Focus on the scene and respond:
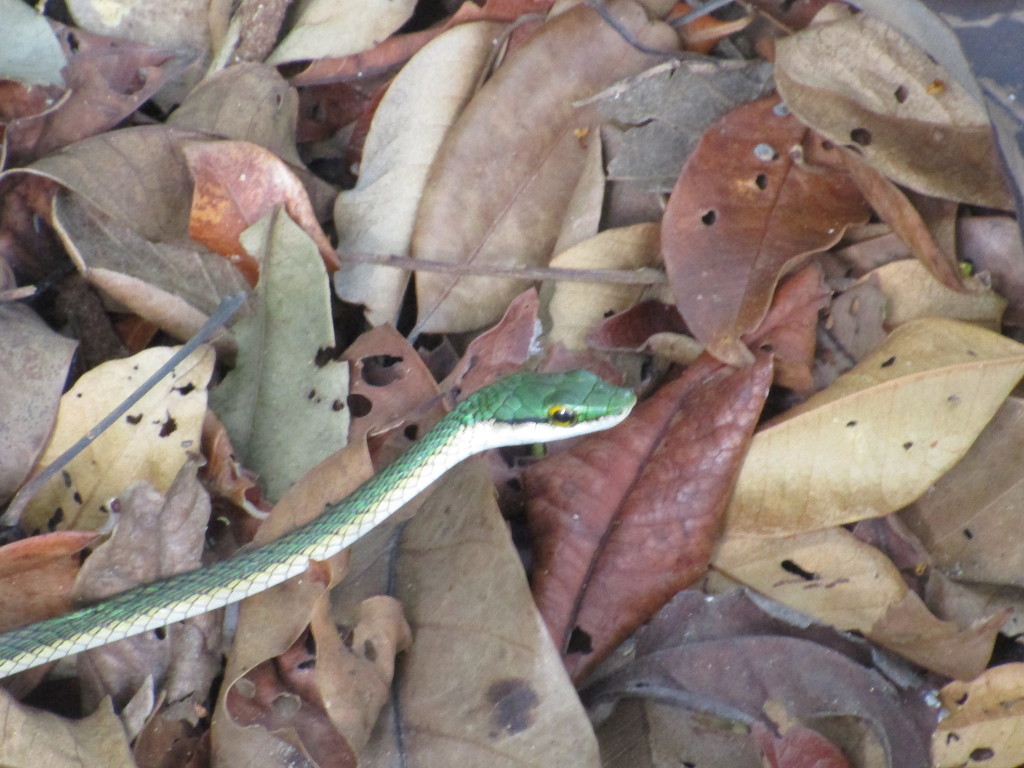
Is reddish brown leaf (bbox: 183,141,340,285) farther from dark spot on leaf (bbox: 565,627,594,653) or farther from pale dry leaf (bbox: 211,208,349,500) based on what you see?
dark spot on leaf (bbox: 565,627,594,653)

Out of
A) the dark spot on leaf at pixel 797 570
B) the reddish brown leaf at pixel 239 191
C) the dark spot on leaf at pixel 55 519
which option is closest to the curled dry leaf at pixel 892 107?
the dark spot on leaf at pixel 797 570

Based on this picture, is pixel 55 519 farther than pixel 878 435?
Yes

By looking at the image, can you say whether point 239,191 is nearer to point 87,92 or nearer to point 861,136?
point 87,92

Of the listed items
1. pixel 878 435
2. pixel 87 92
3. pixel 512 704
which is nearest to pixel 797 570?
pixel 878 435

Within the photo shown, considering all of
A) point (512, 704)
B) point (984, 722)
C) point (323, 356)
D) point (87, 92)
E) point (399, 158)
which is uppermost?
point (87, 92)

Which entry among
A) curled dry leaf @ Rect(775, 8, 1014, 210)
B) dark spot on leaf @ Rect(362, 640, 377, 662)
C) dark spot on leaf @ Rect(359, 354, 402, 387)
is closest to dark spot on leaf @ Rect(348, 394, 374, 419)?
dark spot on leaf @ Rect(359, 354, 402, 387)

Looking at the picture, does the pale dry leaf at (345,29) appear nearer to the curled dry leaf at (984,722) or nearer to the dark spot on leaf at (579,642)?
the dark spot on leaf at (579,642)
